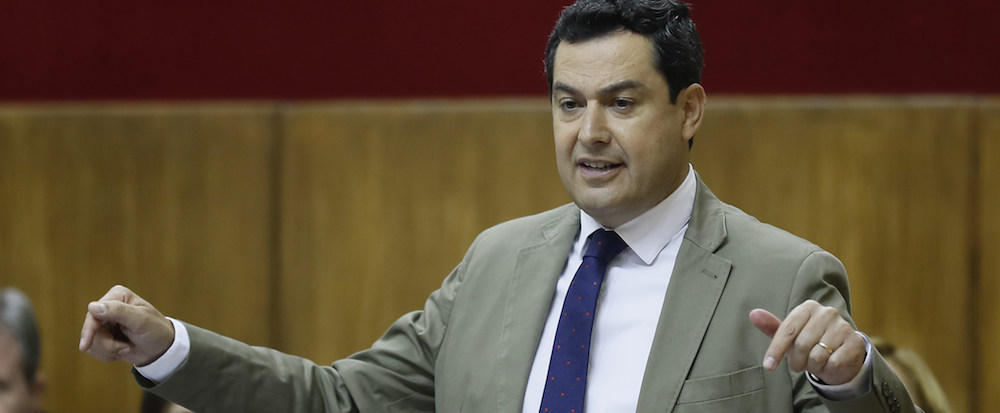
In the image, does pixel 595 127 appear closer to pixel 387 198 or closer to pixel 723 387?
pixel 723 387

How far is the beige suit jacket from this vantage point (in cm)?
138

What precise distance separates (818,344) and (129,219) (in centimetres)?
224

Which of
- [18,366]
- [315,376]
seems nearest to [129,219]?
[18,366]

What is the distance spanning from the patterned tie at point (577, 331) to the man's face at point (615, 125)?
2.1 inches

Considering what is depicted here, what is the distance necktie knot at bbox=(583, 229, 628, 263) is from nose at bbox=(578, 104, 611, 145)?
0.46 feet

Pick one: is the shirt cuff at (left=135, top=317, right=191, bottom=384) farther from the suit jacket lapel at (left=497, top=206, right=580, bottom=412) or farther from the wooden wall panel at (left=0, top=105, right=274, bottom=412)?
the wooden wall panel at (left=0, top=105, right=274, bottom=412)

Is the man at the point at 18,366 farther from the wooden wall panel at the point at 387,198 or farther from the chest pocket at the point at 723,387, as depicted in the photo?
the chest pocket at the point at 723,387

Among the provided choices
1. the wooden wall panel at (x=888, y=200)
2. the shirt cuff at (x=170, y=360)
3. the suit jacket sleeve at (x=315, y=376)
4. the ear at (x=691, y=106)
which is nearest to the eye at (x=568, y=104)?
the ear at (x=691, y=106)

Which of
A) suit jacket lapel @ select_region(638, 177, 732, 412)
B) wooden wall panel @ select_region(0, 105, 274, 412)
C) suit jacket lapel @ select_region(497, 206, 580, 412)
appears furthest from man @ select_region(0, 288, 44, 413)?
suit jacket lapel @ select_region(638, 177, 732, 412)

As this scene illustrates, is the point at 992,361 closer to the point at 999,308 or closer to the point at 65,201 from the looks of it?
the point at 999,308

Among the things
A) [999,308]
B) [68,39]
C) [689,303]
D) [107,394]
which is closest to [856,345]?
[689,303]

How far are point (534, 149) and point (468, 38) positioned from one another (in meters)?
0.40

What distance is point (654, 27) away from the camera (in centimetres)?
150

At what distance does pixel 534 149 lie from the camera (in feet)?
9.38
